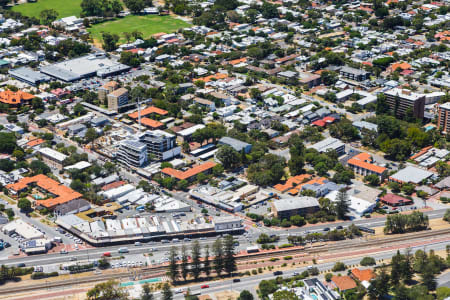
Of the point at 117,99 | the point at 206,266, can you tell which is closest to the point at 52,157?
the point at 117,99

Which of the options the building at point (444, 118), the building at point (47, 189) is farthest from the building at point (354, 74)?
the building at point (47, 189)

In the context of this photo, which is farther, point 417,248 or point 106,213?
point 106,213

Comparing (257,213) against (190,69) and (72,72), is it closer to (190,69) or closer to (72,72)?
(190,69)

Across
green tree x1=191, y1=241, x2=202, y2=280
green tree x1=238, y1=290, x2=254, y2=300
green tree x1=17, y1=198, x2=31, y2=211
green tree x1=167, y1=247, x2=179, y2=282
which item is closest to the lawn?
green tree x1=17, y1=198, x2=31, y2=211

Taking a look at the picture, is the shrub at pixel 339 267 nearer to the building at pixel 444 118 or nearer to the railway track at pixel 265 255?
the railway track at pixel 265 255

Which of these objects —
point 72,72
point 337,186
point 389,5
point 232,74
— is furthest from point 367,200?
point 389,5
